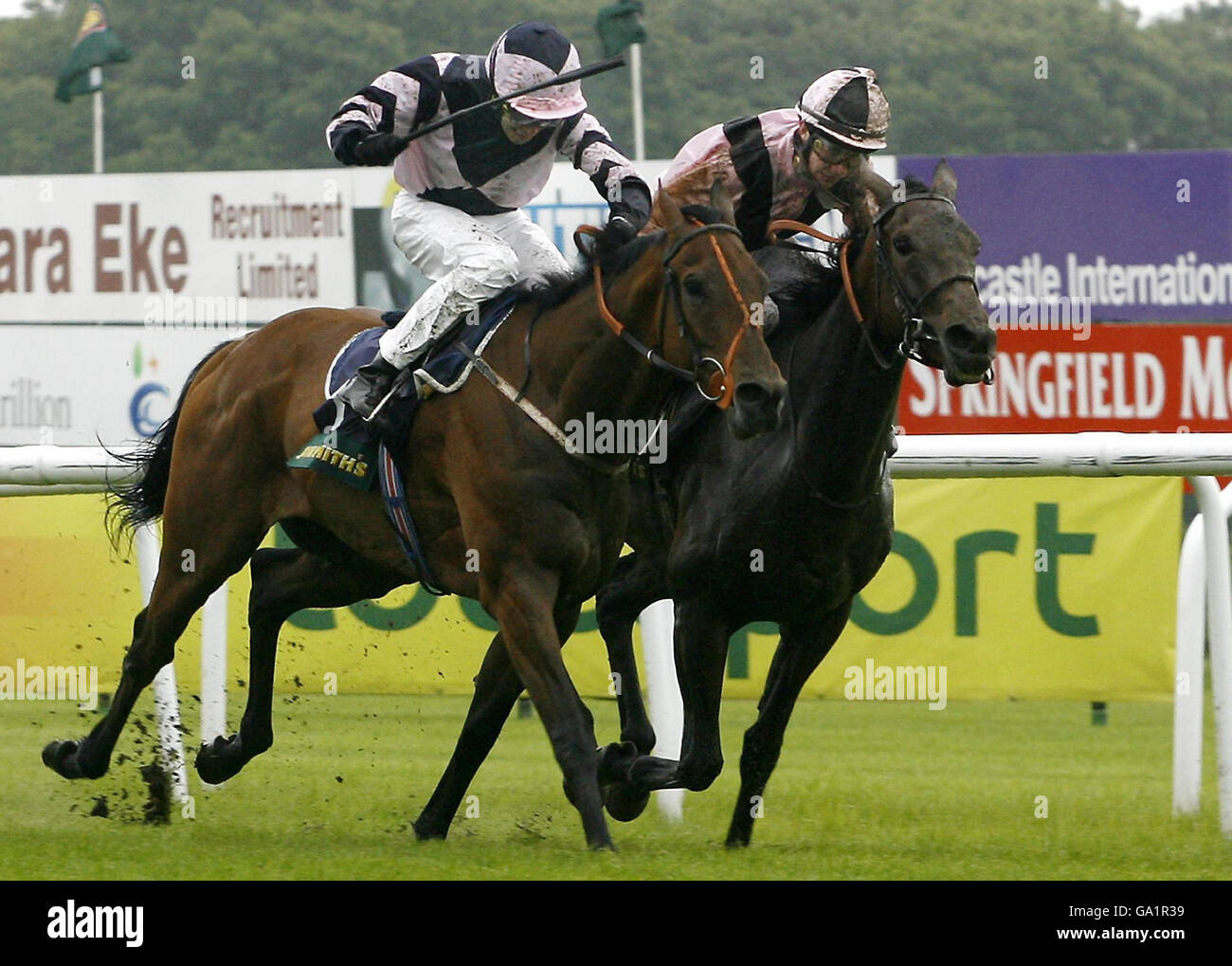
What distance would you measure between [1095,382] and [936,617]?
831cm

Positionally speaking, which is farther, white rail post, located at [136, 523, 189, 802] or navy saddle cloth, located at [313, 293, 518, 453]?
white rail post, located at [136, 523, 189, 802]

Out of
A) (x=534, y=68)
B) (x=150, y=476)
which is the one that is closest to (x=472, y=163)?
(x=534, y=68)

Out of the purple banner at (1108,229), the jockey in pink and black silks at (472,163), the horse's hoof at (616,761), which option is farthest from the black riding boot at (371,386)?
the purple banner at (1108,229)

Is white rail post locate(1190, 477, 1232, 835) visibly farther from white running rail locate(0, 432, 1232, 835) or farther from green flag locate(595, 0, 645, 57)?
green flag locate(595, 0, 645, 57)

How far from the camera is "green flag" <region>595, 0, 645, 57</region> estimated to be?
16.0 m

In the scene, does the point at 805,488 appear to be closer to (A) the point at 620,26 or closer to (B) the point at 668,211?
(B) the point at 668,211

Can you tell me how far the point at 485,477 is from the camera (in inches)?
195

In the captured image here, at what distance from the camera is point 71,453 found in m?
6.02

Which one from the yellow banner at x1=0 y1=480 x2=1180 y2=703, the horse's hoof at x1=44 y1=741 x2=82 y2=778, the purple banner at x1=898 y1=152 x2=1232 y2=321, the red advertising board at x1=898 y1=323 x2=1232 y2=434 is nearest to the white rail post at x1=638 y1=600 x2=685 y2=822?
the horse's hoof at x1=44 y1=741 x2=82 y2=778

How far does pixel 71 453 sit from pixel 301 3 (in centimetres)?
2686

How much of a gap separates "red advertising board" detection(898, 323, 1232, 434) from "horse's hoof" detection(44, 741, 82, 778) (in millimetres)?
11114
